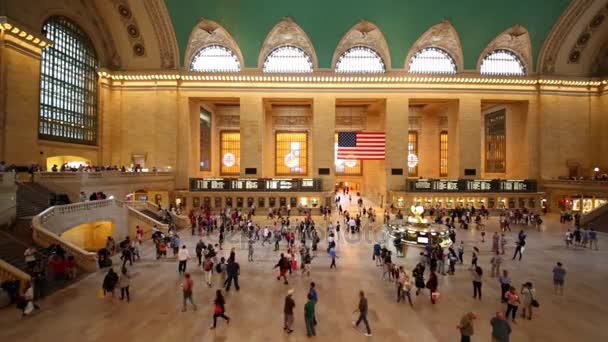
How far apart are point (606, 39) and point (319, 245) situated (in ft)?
107

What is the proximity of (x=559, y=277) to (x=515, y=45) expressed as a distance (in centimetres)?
2768

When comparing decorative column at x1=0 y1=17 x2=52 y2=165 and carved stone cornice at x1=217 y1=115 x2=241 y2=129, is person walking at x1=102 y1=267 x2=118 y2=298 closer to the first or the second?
decorative column at x1=0 y1=17 x2=52 y2=165

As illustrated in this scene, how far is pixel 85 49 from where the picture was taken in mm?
25219

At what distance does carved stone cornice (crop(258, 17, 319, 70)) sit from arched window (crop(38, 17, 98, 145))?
13514mm

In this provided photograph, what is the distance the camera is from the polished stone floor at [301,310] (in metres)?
7.02

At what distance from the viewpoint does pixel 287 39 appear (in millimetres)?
28953

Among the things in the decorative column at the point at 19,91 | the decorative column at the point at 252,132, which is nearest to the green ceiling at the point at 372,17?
the decorative column at the point at 252,132

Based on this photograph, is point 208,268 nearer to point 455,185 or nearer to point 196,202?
point 196,202

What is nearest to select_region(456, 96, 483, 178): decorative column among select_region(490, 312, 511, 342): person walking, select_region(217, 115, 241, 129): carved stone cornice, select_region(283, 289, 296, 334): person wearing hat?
select_region(217, 115, 241, 129): carved stone cornice

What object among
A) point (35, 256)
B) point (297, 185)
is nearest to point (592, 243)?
point (297, 185)

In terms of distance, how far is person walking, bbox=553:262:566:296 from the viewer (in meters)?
9.15

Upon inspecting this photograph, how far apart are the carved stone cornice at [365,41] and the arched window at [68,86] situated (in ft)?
64.9

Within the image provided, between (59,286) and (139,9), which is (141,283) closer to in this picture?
(59,286)

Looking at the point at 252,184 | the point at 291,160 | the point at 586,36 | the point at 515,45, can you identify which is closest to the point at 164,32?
the point at 252,184
